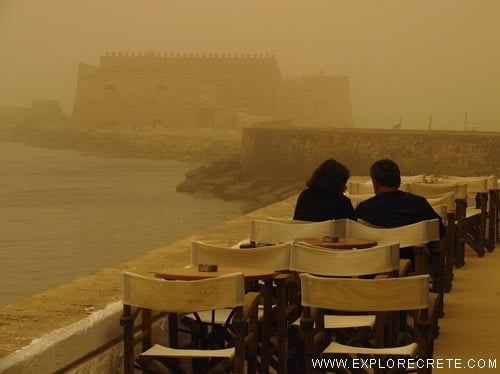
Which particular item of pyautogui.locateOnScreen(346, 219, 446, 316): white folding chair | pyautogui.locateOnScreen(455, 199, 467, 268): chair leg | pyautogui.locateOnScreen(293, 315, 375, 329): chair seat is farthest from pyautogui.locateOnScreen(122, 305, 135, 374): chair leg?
pyautogui.locateOnScreen(455, 199, 467, 268): chair leg

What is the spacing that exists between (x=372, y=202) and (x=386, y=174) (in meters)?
0.15

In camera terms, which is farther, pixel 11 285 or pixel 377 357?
pixel 11 285

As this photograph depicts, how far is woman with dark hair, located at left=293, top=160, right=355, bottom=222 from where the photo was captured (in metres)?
4.81

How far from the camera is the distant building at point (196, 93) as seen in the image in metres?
55.2

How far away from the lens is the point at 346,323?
3.66m

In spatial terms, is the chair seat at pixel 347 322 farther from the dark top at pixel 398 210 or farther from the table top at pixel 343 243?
the dark top at pixel 398 210

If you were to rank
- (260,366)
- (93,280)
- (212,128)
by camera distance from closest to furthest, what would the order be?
(260,366) < (93,280) < (212,128)

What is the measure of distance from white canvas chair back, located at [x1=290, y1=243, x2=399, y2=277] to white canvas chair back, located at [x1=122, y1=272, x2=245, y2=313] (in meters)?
0.47

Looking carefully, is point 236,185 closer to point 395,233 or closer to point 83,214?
point 83,214

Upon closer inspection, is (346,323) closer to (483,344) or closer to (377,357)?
(377,357)

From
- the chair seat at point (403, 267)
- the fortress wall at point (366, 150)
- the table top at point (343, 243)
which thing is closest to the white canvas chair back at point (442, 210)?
the table top at point (343, 243)

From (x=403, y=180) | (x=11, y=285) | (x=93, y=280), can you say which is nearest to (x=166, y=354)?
(x=93, y=280)

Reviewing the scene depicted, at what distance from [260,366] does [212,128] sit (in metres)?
51.0

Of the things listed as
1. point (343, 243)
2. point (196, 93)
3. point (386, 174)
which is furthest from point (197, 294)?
point (196, 93)
